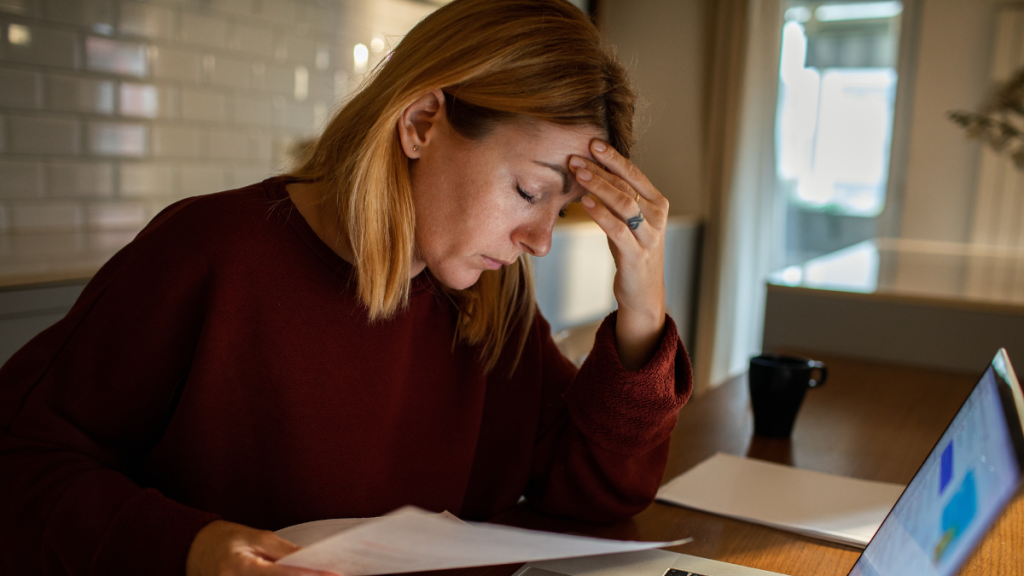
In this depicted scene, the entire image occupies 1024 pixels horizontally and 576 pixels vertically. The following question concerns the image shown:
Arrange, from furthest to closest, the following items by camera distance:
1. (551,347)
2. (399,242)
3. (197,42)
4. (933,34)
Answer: (933,34) → (197,42) → (551,347) → (399,242)

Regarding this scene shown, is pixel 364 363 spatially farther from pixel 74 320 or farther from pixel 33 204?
pixel 33 204

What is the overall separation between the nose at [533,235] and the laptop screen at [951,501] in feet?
1.40

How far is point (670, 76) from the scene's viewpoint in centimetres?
414

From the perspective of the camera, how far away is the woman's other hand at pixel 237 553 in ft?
1.94

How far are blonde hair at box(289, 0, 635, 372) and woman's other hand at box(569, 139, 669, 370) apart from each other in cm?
5

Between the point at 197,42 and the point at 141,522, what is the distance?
198 centimetres

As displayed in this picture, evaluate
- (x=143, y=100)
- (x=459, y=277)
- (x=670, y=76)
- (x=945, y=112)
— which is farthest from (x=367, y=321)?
(x=945, y=112)

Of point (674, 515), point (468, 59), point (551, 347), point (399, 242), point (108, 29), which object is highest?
point (108, 29)

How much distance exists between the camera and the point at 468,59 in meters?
0.82

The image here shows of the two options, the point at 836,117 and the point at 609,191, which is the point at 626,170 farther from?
the point at 836,117

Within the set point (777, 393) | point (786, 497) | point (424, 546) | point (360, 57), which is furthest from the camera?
point (360, 57)

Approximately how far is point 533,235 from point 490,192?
2.8 inches

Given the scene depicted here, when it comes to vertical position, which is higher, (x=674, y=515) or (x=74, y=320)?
(x=74, y=320)

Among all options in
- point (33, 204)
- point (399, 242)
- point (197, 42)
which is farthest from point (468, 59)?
point (197, 42)
